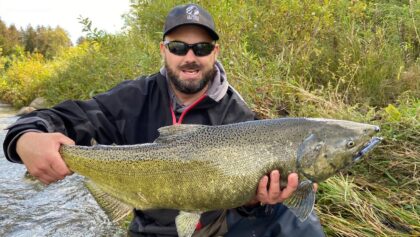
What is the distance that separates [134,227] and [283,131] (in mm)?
1566

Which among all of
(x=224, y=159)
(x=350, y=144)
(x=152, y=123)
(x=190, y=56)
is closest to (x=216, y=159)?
(x=224, y=159)

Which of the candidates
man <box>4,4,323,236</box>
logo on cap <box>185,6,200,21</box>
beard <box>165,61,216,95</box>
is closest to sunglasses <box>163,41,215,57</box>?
man <box>4,4,323,236</box>

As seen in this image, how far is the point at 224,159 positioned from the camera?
263cm

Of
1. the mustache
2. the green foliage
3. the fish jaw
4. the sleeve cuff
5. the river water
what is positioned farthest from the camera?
the green foliage

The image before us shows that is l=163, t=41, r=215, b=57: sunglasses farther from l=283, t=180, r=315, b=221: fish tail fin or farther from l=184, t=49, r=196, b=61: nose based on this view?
l=283, t=180, r=315, b=221: fish tail fin

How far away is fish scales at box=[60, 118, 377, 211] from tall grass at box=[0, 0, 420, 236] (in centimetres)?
144

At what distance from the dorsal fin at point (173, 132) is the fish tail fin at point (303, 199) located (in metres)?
0.74

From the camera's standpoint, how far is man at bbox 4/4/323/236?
3262 mm

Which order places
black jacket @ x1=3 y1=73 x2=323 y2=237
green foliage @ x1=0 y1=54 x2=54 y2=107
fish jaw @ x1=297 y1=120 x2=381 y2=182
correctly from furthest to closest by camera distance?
1. green foliage @ x1=0 y1=54 x2=54 y2=107
2. black jacket @ x1=3 y1=73 x2=323 y2=237
3. fish jaw @ x1=297 y1=120 x2=381 y2=182

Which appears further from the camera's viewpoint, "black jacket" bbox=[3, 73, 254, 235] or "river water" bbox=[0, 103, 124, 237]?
"river water" bbox=[0, 103, 124, 237]

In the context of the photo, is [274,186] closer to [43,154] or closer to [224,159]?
[224,159]

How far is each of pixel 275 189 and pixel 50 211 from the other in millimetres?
4237

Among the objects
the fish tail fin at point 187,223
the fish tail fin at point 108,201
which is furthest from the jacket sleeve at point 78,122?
the fish tail fin at point 187,223

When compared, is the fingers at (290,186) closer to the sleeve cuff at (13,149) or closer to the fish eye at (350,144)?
the fish eye at (350,144)
